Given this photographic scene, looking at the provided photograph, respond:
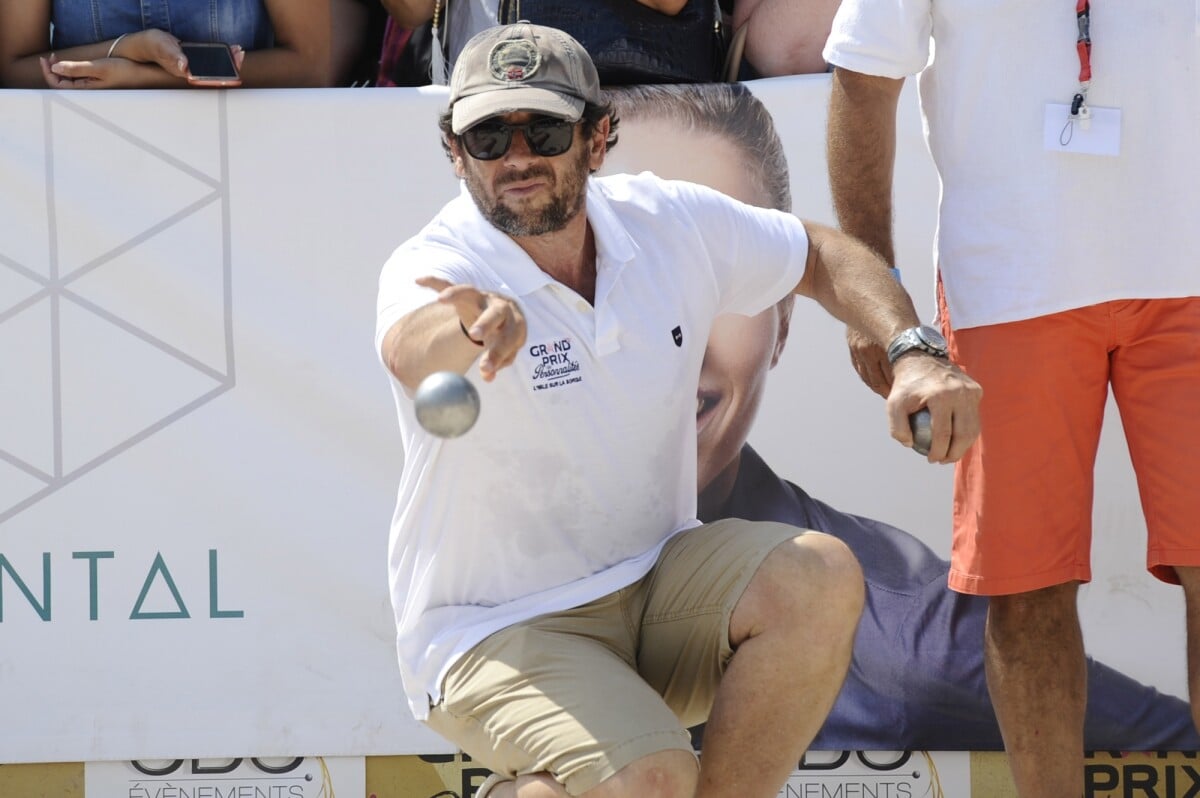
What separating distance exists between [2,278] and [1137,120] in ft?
7.50

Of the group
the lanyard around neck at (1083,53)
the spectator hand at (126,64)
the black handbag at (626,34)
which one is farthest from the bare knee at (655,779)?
the spectator hand at (126,64)

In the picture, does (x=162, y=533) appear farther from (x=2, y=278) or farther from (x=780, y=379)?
(x=780, y=379)

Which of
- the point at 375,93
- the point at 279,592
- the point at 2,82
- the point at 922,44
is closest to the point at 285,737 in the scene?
the point at 279,592

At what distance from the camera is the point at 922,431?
223cm

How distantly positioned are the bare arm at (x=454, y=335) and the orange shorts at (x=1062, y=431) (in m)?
0.96

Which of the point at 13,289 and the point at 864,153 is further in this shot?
the point at 13,289

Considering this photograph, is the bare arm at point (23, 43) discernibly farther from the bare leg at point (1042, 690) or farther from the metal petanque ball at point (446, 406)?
the bare leg at point (1042, 690)

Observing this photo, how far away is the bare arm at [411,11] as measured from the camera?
361cm

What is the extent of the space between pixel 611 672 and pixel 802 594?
12.0 inches

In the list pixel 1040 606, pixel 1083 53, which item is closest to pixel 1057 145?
pixel 1083 53

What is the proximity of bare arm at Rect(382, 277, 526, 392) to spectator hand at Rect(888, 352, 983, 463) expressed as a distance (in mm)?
597

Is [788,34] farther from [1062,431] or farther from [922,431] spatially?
[922,431]

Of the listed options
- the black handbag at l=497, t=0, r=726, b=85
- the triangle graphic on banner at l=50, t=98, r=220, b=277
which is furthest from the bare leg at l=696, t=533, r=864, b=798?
the triangle graphic on banner at l=50, t=98, r=220, b=277

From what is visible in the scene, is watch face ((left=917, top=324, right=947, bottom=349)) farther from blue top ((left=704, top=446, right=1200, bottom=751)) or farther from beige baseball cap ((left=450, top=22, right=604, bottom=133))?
blue top ((left=704, top=446, right=1200, bottom=751))
